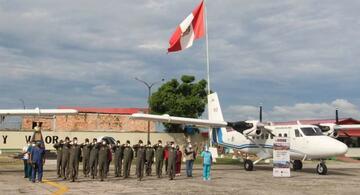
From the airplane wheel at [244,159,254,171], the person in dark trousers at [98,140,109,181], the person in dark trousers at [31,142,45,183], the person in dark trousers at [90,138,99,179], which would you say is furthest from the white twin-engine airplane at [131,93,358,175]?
the person in dark trousers at [31,142,45,183]

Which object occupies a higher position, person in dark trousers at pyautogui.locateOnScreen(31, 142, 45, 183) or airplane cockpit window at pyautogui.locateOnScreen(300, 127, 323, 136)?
airplane cockpit window at pyautogui.locateOnScreen(300, 127, 323, 136)

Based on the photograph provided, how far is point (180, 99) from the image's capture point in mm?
59781

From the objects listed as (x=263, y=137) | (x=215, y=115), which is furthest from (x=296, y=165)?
(x=215, y=115)

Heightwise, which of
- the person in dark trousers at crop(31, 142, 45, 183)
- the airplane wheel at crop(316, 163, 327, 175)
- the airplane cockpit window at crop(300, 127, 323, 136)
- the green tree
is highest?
the green tree

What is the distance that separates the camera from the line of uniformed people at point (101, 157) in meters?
19.6

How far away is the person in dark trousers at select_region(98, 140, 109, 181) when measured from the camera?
19469 millimetres

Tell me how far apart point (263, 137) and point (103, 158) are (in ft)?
38.1

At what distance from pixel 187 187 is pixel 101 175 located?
454cm

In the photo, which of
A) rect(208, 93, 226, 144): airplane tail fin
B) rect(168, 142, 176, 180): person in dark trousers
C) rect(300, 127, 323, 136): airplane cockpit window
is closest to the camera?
rect(168, 142, 176, 180): person in dark trousers

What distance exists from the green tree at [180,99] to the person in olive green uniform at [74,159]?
1555 inches

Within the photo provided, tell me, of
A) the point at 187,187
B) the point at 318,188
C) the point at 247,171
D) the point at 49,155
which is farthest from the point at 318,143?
the point at 49,155

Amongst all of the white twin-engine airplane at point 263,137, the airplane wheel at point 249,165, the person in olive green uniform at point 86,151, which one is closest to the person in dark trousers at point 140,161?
the person in olive green uniform at point 86,151

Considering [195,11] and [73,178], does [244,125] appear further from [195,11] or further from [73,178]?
[73,178]

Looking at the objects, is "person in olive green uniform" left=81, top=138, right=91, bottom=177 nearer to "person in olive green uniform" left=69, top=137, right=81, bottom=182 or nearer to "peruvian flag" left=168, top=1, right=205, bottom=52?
"person in olive green uniform" left=69, top=137, right=81, bottom=182
